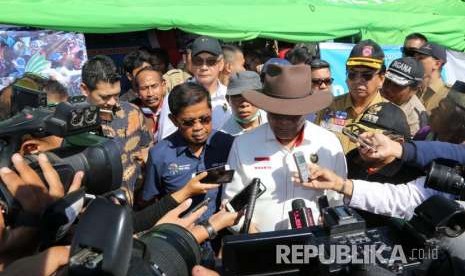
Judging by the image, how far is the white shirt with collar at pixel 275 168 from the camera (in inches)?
83.9

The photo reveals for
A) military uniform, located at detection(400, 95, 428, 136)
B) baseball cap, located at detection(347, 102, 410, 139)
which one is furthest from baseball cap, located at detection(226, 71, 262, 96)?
military uniform, located at detection(400, 95, 428, 136)

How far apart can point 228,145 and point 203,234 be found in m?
1.00

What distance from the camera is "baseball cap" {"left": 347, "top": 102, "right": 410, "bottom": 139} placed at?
2.20m

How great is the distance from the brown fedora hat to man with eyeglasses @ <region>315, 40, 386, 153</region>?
751 millimetres

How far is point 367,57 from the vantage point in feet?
10.3

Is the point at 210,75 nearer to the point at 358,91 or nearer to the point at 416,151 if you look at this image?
the point at 358,91

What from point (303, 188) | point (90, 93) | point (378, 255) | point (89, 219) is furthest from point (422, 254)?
point (90, 93)

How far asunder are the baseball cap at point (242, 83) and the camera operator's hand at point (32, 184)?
177 cm

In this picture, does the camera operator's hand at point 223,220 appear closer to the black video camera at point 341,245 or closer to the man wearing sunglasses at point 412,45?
the black video camera at point 341,245

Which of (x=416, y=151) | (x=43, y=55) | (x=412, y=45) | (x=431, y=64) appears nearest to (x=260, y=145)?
(x=416, y=151)

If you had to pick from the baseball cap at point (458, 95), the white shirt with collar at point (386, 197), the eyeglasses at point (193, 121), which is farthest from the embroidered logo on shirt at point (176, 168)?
the baseball cap at point (458, 95)

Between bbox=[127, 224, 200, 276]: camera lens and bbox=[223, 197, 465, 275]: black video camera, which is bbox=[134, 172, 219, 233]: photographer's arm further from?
bbox=[223, 197, 465, 275]: black video camera

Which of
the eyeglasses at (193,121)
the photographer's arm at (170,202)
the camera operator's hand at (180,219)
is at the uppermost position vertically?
the eyeglasses at (193,121)

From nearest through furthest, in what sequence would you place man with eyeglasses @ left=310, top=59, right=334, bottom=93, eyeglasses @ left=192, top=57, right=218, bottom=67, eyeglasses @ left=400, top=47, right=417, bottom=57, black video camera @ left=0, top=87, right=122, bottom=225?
black video camera @ left=0, top=87, right=122, bottom=225 → eyeglasses @ left=192, top=57, right=218, bottom=67 → man with eyeglasses @ left=310, top=59, right=334, bottom=93 → eyeglasses @ left=400, top=47, right=417, bottom=57
